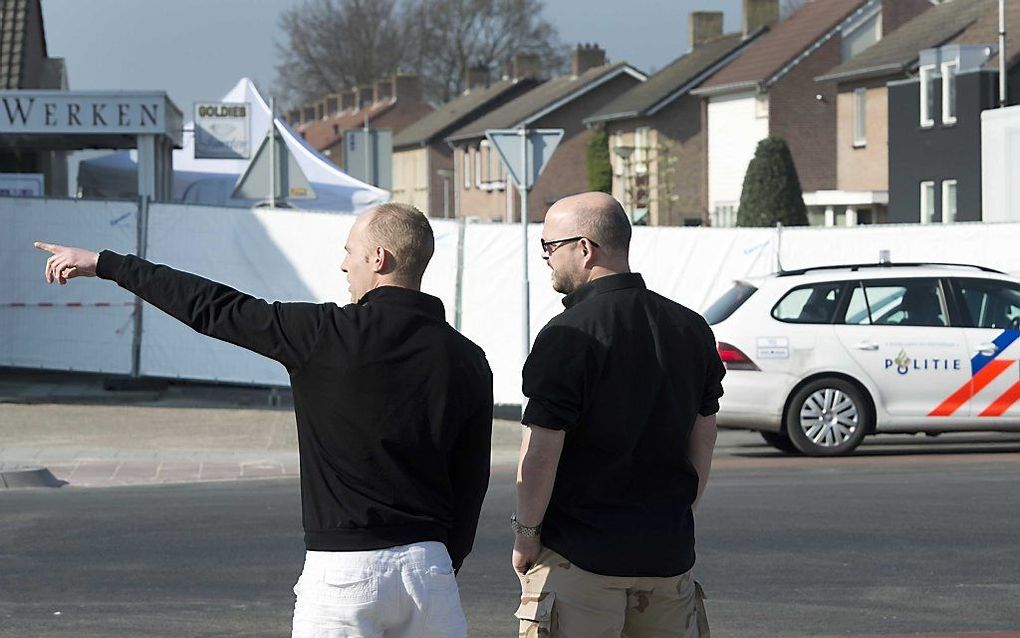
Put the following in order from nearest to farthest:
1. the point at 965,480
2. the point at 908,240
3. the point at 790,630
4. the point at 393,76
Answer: the point at 790,630, the point at 965,480, the point at 908,240, the point at 393,76

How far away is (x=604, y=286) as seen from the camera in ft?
14.2

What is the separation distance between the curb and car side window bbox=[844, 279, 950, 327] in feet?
21.8

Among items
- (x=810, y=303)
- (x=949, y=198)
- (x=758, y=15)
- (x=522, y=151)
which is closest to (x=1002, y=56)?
(x=949, y=198)

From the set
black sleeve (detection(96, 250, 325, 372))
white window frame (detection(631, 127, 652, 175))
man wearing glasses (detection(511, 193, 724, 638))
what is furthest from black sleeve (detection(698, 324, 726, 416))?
white window frame (detection(631, 127, 652, 175))

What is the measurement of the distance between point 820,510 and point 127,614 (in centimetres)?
474

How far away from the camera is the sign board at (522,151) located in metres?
17.7

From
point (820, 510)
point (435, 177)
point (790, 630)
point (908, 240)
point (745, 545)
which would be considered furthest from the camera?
point (435, 177)

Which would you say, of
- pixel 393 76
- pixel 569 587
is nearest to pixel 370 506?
pixel 569 587

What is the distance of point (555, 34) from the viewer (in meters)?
98.2

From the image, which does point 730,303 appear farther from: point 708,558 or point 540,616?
point 540,616

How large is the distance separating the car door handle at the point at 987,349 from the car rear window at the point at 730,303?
1931 mm

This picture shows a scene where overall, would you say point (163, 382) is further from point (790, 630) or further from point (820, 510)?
point (790, 630)

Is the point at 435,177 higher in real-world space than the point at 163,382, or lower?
higher

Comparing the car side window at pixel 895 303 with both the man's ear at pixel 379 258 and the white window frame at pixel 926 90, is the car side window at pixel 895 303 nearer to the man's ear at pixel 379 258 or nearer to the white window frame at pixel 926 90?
the man's ear at pixel 379 258
